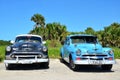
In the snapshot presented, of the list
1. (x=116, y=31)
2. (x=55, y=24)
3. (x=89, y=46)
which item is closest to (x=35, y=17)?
(x=55, y=24)

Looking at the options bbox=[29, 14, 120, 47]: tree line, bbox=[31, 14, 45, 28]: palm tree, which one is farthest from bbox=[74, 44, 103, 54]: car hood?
bbox=[31, 14, 45, 28]: palm tree

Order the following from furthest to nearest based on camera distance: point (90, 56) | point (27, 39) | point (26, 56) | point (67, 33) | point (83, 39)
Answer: point (67, 33) → point (27, 39) → point (83, 39) → point (26, 56) → point (90, 56)

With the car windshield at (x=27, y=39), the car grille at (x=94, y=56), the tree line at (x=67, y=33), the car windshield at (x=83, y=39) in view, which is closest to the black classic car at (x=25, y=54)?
the car windshield at (x=27, y=39)

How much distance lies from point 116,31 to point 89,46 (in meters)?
49.9

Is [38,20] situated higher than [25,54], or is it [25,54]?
[38,20]

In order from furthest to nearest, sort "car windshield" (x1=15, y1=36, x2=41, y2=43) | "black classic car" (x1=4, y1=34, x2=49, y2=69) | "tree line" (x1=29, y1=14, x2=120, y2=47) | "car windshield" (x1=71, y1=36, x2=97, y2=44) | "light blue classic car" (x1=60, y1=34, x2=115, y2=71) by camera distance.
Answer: "tree line" (x1=29, y1=14, x2=120, y2=47), "car windshield" (x1=15, y1=36, x2=41, y2=43), "car windshield" (x1=71, y1=36, x2=97, y2=44), "black classic car" (x1=4, y1=34, x2=49, y2=69), "light blue classic car" (x1=60, y1=34, x2=115, y2=71)

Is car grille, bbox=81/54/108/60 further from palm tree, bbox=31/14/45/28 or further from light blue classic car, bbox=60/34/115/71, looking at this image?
palm tree, bbox=31/14/45/28

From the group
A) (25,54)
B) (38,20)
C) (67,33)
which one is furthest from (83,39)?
(38,20)

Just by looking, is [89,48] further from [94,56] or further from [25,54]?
[25,54]

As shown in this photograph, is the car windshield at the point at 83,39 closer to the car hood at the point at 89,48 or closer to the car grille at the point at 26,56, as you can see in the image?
the car hood at the point at 89,48

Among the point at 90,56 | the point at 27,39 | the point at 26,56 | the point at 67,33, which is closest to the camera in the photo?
the point at 90,56

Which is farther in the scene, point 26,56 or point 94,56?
point 26,56

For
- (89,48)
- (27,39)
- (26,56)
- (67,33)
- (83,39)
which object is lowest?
(26,56)

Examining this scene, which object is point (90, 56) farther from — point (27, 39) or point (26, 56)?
point (27, 39)
